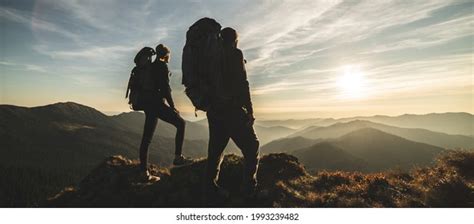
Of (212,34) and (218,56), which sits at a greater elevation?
(212,34)

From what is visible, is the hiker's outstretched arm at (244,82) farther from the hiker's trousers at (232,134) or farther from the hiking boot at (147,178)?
the hiking boot at (147,178)

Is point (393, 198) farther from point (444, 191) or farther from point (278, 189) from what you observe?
point (278, 189)

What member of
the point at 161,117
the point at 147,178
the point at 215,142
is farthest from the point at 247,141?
the point at 147,178

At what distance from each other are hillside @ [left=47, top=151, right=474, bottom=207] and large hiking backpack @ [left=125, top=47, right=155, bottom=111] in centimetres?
207

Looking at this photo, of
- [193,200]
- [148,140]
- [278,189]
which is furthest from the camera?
[148,140]

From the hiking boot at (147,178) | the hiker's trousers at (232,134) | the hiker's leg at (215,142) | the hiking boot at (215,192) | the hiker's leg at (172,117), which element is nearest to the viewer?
the hiker's trousers at (232,134)

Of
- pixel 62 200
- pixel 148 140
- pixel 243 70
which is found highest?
pixel 243 70

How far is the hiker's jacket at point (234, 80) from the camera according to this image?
6117 mm

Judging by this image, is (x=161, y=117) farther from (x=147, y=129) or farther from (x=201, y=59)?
(x=201, y=59)

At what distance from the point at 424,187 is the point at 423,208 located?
1.60 meters

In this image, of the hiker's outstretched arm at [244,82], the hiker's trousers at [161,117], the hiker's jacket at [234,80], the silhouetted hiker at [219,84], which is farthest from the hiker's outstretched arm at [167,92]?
the hiker's outstretched arm at [244,82]

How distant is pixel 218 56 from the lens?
612cm

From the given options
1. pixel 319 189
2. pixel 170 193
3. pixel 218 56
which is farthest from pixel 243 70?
pixel 319 189

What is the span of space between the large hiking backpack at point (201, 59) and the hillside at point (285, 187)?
232 centimetres
